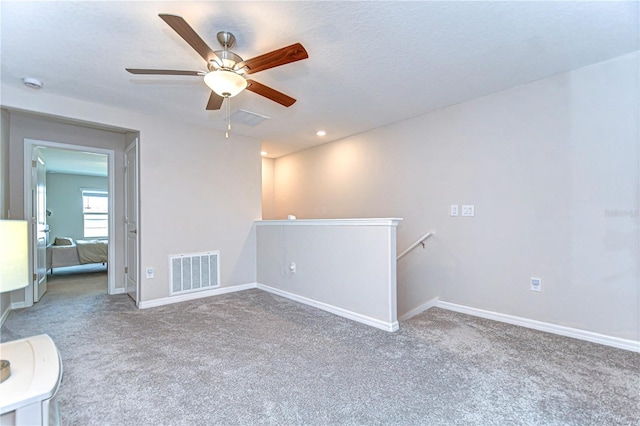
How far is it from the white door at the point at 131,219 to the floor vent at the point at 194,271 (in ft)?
1.52

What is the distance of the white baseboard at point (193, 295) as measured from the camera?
139 inches

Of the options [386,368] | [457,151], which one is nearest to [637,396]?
[386,368]

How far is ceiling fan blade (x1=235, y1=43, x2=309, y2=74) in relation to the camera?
1676mm

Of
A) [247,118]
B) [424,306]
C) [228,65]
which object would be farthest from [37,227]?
[424,306]

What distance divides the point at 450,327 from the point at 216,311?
97.9 inches

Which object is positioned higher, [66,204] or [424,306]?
[66,204]

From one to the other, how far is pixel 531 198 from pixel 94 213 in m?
9.97

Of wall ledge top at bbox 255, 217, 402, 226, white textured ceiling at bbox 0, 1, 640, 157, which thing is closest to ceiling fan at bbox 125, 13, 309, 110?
white textured ceiling at bbox 0, 1, 640, 157

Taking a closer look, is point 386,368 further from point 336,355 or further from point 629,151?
point 629,151

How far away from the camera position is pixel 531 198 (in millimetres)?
2738

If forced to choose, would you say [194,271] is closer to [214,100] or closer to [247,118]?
[247,118]

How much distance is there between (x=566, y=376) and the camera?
6.29 ft

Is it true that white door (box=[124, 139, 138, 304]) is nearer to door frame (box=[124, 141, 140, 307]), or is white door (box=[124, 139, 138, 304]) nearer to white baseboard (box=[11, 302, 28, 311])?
door frame (box=[124, 141, 140, 307])

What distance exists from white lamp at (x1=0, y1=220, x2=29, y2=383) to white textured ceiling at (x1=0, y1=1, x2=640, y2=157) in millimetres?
1418
